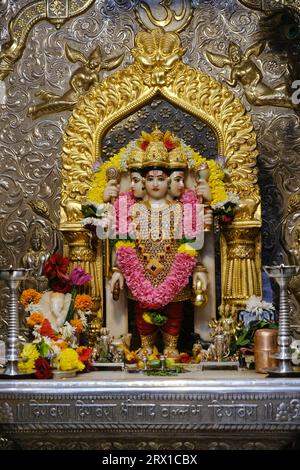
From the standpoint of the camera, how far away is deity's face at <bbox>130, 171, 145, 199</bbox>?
233 inches

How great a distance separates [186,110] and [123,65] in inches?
28.4

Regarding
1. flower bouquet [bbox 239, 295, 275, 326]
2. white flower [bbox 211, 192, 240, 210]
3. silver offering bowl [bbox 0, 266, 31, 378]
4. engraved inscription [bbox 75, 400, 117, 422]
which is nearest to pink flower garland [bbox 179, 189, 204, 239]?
white flower [bbox 211, 192, 240, 210]

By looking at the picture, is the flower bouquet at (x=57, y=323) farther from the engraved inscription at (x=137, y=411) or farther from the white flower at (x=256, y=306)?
the white flower at (x=256, y=306)

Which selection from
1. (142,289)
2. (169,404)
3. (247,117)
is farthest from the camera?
(247,117)

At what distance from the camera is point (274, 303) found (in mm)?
6340

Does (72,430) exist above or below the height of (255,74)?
below

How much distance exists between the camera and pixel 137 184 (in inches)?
233

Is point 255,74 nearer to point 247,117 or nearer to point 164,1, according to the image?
point 247,117

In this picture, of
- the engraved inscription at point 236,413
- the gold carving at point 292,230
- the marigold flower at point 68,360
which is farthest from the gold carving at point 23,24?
the engraved inscription at point 236,413

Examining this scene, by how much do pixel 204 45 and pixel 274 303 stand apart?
2157 mm

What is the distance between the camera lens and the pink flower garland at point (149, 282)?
567cm

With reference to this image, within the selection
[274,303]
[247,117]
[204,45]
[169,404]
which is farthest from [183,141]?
[169,404]

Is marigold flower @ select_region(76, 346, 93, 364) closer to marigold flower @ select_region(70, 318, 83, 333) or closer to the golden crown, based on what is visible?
marigold flower @ select_region(70, 318, 83, 333)

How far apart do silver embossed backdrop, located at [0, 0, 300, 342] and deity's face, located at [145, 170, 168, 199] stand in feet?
2.25
